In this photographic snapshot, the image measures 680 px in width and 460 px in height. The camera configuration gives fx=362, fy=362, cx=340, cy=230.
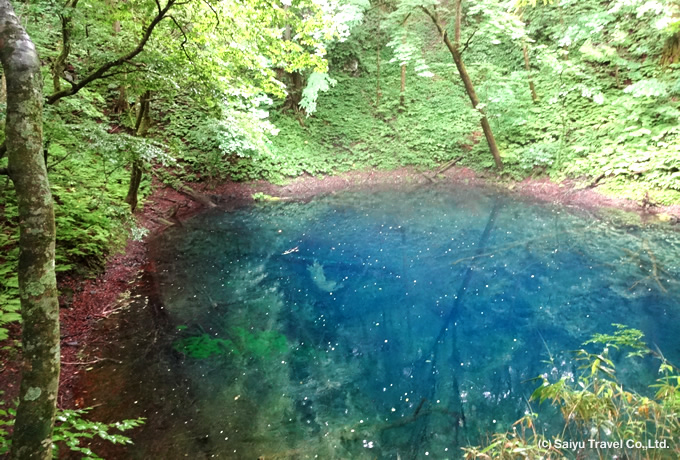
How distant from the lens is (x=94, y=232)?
7.11 metres

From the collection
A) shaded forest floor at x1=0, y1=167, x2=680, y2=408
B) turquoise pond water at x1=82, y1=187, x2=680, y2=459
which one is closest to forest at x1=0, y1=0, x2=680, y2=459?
shaded forest floor at x1=0, y1=167, x2=680, y2=408

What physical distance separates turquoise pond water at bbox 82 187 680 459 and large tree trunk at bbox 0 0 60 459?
1.69 meters

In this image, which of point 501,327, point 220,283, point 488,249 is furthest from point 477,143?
point 220,283

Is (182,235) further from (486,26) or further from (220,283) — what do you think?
(486,26)

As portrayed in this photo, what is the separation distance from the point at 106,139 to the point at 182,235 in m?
4.98

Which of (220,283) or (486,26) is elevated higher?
(486,26)

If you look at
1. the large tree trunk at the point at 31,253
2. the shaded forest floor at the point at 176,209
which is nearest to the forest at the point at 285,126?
the large tree trunk at the point at 31,253

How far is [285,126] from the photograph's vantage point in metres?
15.6

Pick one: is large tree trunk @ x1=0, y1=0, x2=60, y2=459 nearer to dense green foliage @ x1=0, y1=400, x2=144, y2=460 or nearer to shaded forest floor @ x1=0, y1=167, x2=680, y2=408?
dense green foliage @ x1=0, y1=400, x2=144, y2=460

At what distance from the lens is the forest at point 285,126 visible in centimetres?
222

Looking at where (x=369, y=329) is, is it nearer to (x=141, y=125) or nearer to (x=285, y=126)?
(x=141, y=125)

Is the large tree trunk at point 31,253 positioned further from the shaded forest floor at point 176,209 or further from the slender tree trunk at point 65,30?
the slender tree trunk at point 65,30

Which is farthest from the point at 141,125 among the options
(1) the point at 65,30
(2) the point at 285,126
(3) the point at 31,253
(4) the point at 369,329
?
(2) the point at 285,126

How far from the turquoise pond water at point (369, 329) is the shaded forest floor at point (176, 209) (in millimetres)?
306
